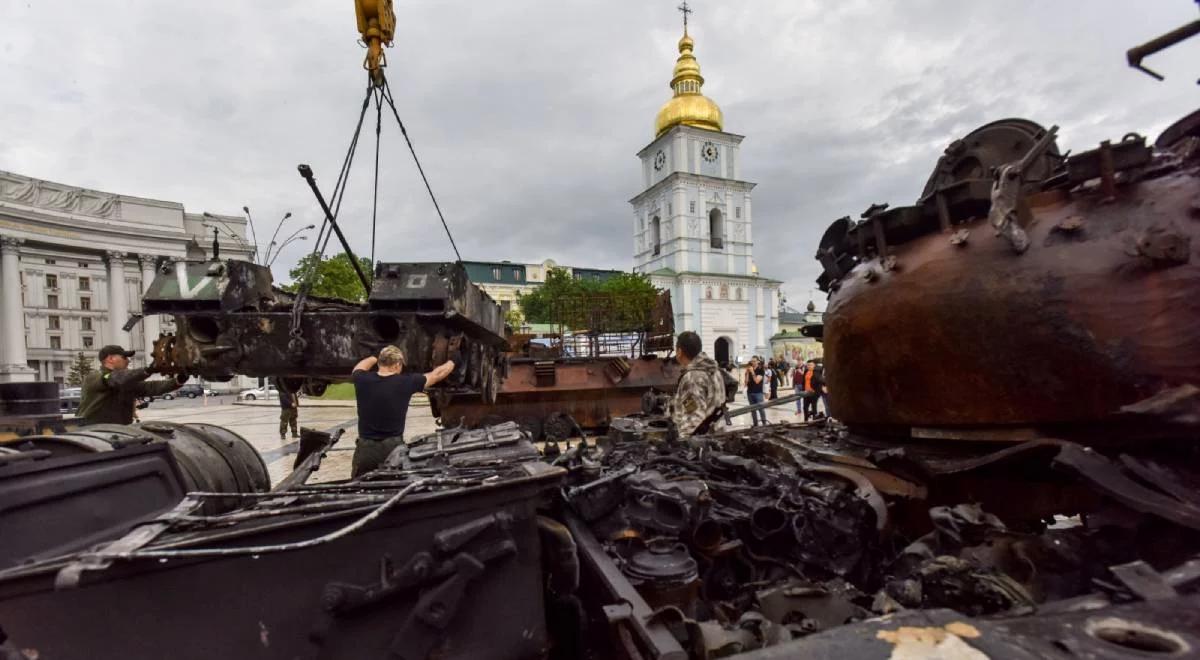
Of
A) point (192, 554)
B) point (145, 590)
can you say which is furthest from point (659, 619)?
point (145, 590)

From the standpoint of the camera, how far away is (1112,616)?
156cm

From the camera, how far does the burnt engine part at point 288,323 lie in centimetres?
484

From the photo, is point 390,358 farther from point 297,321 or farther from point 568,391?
point 568,391

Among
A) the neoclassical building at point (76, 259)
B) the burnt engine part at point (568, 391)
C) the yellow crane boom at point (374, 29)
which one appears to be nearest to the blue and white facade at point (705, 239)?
the neoclassical building at point (76, 259)

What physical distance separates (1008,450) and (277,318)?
4907mm

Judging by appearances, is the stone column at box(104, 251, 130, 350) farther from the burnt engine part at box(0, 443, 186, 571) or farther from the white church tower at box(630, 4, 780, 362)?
the burnt engine part at box(0, 443, 186, 571)

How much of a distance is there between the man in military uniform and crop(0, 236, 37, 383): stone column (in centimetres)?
5614

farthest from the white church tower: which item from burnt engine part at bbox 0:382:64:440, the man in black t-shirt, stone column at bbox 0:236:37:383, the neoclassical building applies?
stone column at bbox 0:236:37:383

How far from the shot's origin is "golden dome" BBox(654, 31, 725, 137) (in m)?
48.2

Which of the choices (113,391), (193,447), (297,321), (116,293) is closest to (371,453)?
(193,447)

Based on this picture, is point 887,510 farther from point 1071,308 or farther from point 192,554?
point 192,554

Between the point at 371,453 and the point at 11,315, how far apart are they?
57.1 m

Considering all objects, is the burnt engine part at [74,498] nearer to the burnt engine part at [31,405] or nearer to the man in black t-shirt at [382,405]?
the man in black t-shirt at [382,405]

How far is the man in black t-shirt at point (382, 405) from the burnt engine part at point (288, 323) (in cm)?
47
